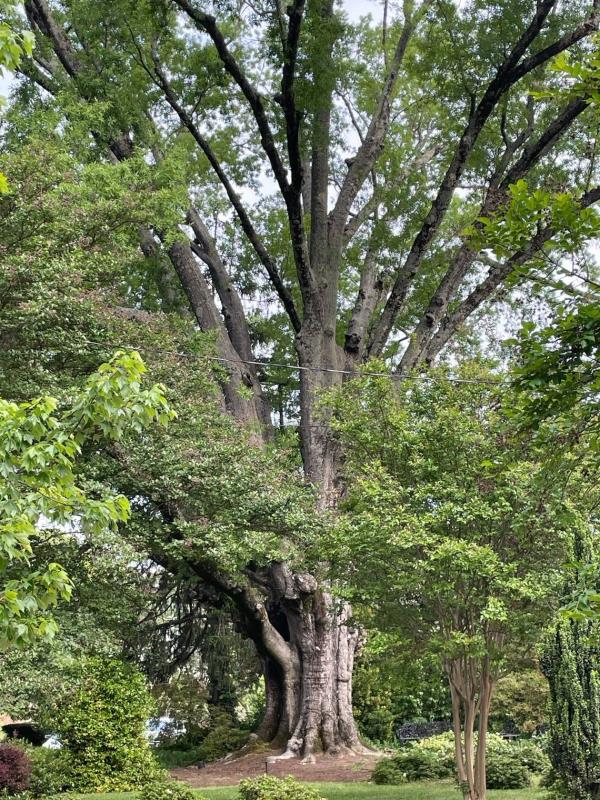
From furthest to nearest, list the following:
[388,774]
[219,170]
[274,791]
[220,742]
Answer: [220,742], [219,170], [388,774], [274,791]

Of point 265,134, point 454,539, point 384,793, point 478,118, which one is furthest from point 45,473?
point 478,118

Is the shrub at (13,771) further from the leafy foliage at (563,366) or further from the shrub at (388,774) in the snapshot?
the leafy foliage at (563,366)

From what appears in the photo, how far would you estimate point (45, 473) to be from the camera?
14.5 ft

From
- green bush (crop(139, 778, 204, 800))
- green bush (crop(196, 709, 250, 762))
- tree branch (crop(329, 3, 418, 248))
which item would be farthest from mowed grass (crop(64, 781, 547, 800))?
tree branch (crop(329, 3, 418, 248))

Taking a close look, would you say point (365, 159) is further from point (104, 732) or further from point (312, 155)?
point (104, 732)

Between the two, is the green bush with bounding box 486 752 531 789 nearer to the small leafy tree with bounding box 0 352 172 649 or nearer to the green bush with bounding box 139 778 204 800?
the green bush with bounding box 139 778 204 800

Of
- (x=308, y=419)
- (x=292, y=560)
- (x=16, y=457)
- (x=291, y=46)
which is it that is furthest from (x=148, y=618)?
(x=16, y=457)

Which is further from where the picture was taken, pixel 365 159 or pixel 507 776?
pixel 365 159

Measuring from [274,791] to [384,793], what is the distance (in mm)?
4006

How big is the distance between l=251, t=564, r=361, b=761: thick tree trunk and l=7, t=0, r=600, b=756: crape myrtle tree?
4 cm

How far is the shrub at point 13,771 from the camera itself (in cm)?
1057

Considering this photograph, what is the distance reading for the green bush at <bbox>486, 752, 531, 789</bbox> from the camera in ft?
41.0

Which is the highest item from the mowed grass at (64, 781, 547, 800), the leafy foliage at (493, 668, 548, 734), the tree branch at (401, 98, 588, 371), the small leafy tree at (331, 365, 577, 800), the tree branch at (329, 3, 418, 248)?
the tree branch at (329, 3, 418, 248)

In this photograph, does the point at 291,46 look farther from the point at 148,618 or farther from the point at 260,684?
the point at 260,684
